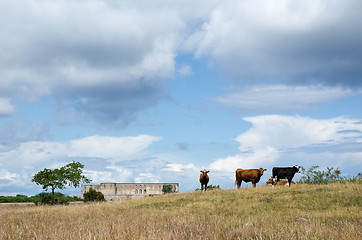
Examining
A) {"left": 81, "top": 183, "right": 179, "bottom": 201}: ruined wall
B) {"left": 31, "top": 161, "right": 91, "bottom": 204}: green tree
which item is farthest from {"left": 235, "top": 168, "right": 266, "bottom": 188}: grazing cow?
{"left": 81, "top": 183, "right": 179, "bottom": 201}: ruined wall

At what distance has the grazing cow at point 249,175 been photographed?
103 feet

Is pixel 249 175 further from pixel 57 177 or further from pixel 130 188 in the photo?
pixel 130 188

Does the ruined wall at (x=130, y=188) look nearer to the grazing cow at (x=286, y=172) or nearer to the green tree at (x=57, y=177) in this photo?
the green tree at (x=57, y=177)

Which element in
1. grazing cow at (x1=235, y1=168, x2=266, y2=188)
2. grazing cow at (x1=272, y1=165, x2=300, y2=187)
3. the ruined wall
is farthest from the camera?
the ruined wall

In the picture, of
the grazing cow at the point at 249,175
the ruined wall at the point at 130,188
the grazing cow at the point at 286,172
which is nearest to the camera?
the grazing cow at the point at 286,172

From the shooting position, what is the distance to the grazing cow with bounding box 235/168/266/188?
1239 inches

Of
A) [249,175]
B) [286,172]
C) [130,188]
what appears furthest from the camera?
[130,188]

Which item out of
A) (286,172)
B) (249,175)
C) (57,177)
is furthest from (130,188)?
(286,172)

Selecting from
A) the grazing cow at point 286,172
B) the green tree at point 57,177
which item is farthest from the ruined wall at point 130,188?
the grazing cow at point 286,172

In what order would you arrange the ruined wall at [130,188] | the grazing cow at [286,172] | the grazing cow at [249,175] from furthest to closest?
the ruined wall at [130,188]
the grazing cow at [249,175]
the grazing cow at [286,172]

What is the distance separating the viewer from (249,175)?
31531mm

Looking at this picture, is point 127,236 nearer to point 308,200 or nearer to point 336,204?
point 336,204

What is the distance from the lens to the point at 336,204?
60.1 ft

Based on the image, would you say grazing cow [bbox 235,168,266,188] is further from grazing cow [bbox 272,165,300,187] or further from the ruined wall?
the ruined wall
